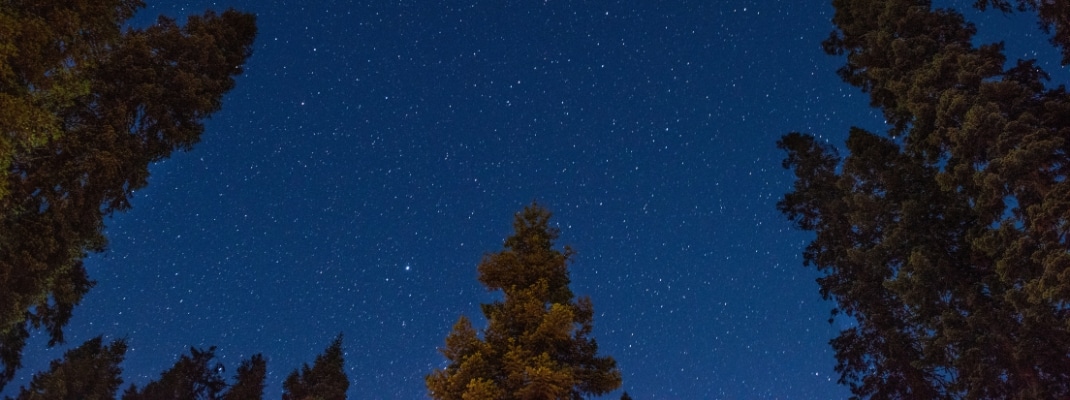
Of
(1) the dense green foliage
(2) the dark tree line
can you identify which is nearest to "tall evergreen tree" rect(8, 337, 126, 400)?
(2) the dark tree line

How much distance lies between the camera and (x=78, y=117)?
14422 mm

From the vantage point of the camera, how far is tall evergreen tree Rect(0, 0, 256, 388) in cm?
1000

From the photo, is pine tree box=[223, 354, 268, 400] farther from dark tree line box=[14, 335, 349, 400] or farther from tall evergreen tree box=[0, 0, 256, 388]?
tall evergreen tree box=[0, 0, 256, 388]

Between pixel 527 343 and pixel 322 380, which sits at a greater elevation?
pixel 322 380

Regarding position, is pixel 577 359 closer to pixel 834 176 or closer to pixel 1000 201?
pixel 1000 201

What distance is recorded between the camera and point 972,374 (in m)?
14.9

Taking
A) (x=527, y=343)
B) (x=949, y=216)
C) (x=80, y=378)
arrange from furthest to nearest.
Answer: (x=80, y=378), (x=949, y=216), (x=527, y=343)

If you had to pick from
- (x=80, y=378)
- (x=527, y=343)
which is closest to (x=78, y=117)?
(x=527, y=343)

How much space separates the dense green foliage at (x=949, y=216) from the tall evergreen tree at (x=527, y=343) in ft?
28.9

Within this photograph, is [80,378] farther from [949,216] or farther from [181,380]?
[949,216]

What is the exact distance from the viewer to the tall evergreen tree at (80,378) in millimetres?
28312

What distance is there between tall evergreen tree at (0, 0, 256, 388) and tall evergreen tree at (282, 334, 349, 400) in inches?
606

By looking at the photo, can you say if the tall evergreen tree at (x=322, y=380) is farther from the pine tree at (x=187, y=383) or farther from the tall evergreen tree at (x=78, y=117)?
the tall evergreen tree at (x=78, y=117)

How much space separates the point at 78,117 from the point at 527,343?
38.8ft
